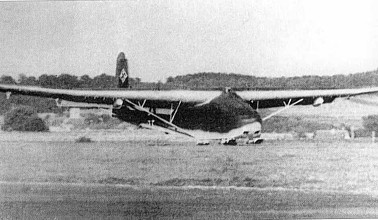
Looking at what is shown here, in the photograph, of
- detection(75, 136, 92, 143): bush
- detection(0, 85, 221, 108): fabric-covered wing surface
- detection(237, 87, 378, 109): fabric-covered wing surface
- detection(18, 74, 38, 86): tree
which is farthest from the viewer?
detection(75, 136, 92, 143): bush

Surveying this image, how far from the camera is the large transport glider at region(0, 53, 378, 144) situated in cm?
489

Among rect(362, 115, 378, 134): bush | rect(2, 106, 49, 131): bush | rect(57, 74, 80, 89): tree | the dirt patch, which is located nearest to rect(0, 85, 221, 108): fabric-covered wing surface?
rect(57, 74, 80, 89): tree

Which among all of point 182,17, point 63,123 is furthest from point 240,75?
point 63,123

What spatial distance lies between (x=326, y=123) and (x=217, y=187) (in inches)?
43.0

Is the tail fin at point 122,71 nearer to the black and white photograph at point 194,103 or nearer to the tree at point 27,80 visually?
the black and white photograph at point 194,103

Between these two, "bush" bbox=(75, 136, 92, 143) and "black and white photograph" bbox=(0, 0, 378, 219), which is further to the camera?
Answer: "bush" bbox=(75, 136, 92, 143)

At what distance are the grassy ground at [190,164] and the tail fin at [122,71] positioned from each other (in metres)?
0.44

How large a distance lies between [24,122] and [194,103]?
144 cm

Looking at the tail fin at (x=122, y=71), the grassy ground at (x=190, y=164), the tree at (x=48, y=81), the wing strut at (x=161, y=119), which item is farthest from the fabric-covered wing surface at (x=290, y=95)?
the tree at (x=48, y=81)

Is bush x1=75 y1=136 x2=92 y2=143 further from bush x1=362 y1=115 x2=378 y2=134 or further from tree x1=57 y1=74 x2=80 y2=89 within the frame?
bush x1=362 y1=115 x2=378 y2=134

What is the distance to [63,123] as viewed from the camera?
4.98 metres

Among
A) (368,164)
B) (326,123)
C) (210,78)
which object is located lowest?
(368,164)

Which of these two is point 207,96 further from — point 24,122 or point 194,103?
point 24,122

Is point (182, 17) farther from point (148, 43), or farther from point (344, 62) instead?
point (344, 62)
